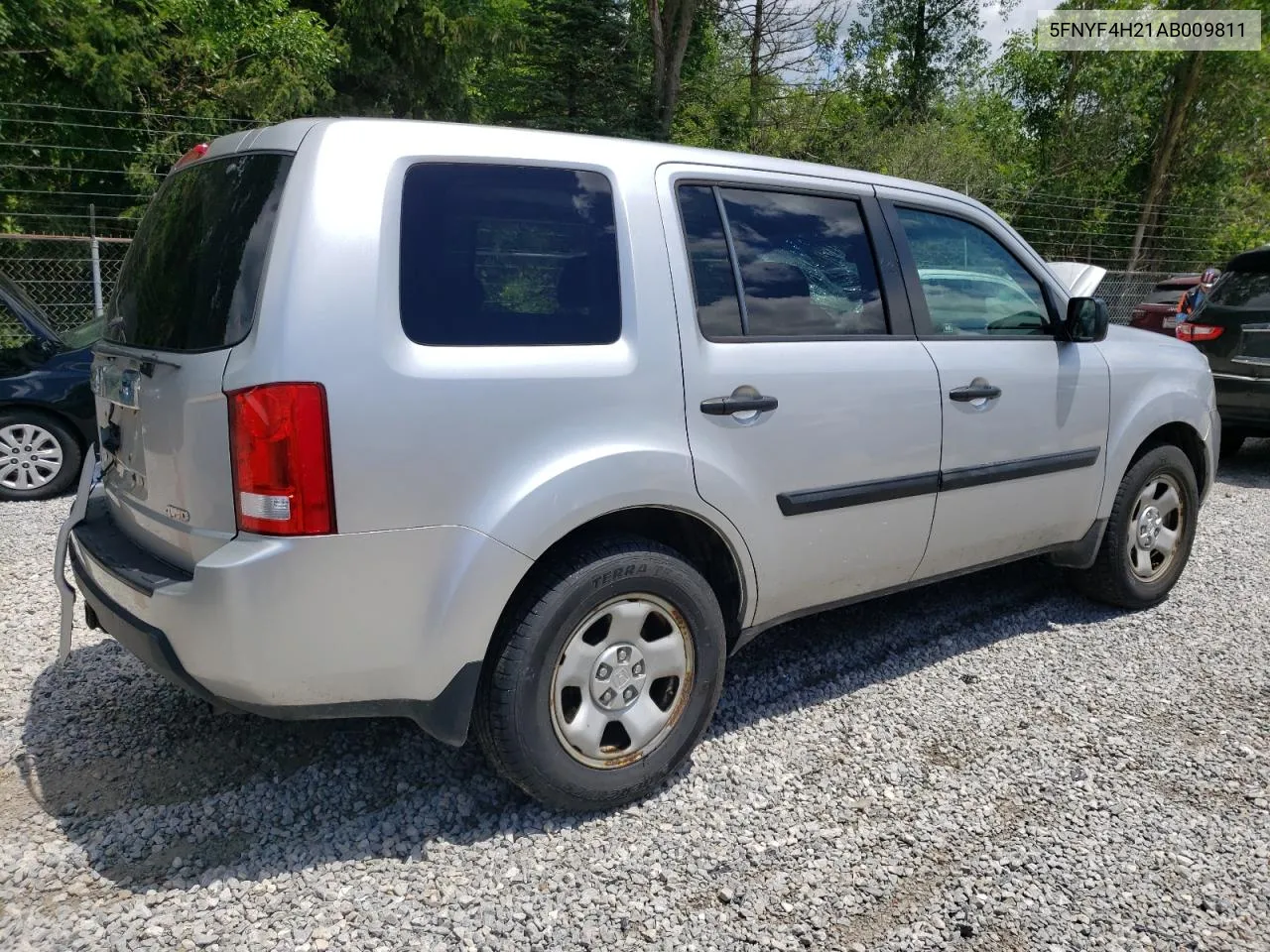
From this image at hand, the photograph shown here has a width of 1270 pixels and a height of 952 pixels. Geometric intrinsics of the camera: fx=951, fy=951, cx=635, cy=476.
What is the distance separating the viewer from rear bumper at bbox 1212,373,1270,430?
291 inches

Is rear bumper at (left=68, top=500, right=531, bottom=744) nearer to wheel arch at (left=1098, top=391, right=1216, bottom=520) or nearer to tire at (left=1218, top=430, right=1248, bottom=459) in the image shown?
wheel arch at (left=1098, top=391, right=1216, bottom=520)

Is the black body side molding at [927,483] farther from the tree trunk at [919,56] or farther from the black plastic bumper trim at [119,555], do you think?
the tree trunk at [919,56]

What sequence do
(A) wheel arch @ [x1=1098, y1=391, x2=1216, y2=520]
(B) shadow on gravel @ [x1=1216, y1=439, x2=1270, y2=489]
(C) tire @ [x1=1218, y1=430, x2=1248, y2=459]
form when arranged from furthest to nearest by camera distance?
(C) tire @ [x1=1218, y1=430, x2=1248, y2=459], (B) shadow on gravel @ [x1=1216, y1=439, x2=1270, y2=489], (A) wheel arch @ [x1=1098, y1=391, x2=1216, y2=520]

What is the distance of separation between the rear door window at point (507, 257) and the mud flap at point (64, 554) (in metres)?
1.23

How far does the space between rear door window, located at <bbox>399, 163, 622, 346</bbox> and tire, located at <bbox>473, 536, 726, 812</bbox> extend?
668mm

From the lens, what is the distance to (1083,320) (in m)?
3.94

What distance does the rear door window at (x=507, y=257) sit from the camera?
242cm

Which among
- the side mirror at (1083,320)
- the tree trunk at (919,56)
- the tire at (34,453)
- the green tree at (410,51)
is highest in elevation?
the tree trunk at (919,56)

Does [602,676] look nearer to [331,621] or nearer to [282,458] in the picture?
[331,621]

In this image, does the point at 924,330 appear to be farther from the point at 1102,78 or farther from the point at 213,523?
the point at 1102,78

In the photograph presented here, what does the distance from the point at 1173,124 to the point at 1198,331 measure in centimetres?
1734

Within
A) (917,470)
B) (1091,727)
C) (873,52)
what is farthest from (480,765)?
(873,52)

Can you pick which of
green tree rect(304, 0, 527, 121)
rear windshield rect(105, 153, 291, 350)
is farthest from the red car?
green tree rect(304, 0, 527, 121)

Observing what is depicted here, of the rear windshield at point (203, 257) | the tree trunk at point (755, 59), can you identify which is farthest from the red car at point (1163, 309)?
the tree trunk at point (755, 59)
